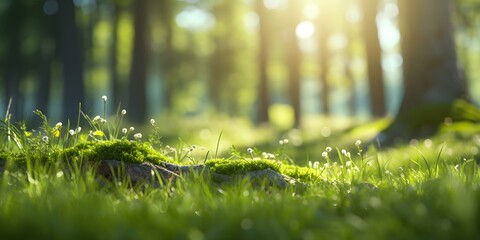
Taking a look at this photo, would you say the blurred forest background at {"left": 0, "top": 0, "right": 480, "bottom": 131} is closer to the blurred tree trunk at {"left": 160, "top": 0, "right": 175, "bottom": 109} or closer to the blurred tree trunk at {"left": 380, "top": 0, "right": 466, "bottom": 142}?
the blurred tree trunk at {"left": 160, "top": 0, "right": 175, "bottom": 109}

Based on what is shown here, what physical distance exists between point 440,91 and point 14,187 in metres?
9.13

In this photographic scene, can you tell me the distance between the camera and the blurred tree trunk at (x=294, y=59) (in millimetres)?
24766

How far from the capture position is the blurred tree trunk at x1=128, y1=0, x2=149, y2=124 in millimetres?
21594

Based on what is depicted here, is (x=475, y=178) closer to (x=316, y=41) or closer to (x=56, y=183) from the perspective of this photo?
(x=56, y=183)

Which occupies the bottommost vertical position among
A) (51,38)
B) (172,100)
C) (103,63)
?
(172,100)

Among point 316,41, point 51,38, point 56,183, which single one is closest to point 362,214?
point 56,183

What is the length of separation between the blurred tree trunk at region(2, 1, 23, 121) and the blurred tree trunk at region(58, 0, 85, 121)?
7410 millimetres

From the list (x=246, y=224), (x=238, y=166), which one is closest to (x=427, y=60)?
(x=238, y=166)

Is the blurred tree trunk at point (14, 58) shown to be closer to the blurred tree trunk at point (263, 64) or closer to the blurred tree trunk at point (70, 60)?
the blurred tree trunk at point (70, 60)

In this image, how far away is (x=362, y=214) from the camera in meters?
3.29

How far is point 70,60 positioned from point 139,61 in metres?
2.94

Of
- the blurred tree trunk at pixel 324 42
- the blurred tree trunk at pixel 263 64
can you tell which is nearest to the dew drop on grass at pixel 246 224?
the blurred tree trunk at pixel 263 64

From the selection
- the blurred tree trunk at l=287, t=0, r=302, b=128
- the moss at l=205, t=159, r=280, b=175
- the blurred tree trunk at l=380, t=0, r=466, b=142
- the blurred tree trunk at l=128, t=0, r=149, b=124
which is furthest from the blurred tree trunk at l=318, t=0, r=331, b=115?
the moss at l=205, t=159, r=280, b=175

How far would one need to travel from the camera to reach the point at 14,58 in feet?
95.8
